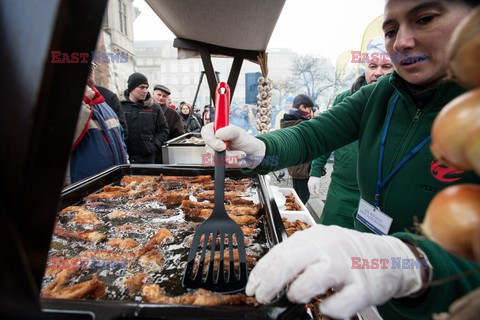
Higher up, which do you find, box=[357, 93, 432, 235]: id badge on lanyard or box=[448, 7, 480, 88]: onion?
box=[448, 7, 480, 88]: onion

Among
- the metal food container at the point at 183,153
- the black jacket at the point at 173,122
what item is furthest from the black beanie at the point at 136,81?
the metal food container at the point at 183,153

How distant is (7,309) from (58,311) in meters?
0.57

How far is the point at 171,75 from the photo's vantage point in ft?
152

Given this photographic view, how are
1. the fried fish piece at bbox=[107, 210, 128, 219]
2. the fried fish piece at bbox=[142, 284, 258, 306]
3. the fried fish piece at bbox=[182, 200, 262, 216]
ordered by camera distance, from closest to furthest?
the fried fish piece at bbox=[142, 284, 258, 306] → the fried fish piece at bbox=[107, 210, 128, 219] → the fried fish piece at bbox=[182, 200, 262, 216]

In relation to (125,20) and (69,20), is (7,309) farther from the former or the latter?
(125,20)

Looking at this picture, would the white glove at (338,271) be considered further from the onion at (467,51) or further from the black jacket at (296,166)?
the black jacket at (296,166)

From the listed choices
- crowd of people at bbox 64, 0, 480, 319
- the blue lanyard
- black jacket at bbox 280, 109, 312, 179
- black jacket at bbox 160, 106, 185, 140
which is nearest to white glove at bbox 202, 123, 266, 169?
crowd of people at bbox 64, 0, 480, 319

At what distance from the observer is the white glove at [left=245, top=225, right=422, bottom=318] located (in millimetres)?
825

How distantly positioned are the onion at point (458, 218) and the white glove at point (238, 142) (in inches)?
50.3

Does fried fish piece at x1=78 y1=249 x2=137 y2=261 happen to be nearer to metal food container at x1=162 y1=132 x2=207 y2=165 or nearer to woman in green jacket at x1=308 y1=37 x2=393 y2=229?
woman in green jacket at x1=308 y1=37 x2=393 y2=229

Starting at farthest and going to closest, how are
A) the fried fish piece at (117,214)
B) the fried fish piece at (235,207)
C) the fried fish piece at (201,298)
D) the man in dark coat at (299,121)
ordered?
the man in dark coat at (299,121) → the fried fish piece at (235,207) → the fried fish piece at (117,214) → the fried fish piece at (201,298)

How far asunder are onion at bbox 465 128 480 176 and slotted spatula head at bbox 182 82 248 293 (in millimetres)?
1069

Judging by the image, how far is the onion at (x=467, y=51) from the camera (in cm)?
39

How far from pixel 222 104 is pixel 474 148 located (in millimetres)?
1400
